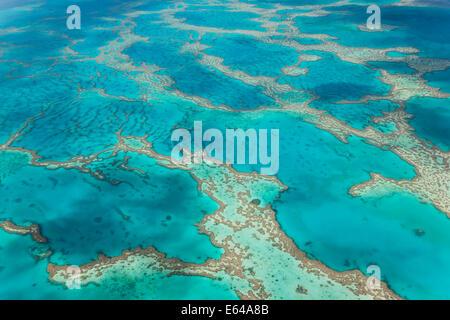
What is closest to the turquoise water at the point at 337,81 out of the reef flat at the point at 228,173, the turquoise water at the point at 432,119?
the reef flat at the point at 228,173

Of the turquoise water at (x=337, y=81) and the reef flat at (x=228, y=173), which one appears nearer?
the reef flat at (x=228, y=173)

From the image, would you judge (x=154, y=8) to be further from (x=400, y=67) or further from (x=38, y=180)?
(x=38, y=180)

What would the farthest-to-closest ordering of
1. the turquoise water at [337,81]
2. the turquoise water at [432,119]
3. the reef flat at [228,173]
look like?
the turquoise water at [337,81] < the turquoise water at [432,119] < the reef flat at [228,173]

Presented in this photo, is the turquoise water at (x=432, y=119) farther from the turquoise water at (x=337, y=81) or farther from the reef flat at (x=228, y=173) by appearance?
the turquoise water at (x=337, y=81)

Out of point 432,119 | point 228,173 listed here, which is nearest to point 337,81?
point 432,119

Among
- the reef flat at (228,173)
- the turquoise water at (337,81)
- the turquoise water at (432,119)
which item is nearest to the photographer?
the reef flat at (228,173)

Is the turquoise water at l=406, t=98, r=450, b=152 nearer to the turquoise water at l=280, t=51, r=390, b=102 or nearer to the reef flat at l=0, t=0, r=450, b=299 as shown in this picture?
the reef flat at l=0, t=0, r=450, b=299

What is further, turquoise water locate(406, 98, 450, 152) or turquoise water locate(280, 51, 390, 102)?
turquoise water locate(280, 51, 390, 102)

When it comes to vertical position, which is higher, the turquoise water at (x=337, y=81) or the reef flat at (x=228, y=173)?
the turquoise water at (x=337, y=81)

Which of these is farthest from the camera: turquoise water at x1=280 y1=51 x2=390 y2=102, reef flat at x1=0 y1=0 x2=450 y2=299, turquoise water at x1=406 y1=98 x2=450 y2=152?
turquoise water at x1=280 y1=51 x2=390 y2=102

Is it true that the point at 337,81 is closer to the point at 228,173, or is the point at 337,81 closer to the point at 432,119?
the point at 432,119

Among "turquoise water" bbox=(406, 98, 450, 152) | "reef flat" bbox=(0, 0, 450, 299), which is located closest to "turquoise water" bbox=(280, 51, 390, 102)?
"reef flat" bbox=(0, 0, 450, 299)

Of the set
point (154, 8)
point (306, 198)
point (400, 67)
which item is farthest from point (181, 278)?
point (154, 8)
